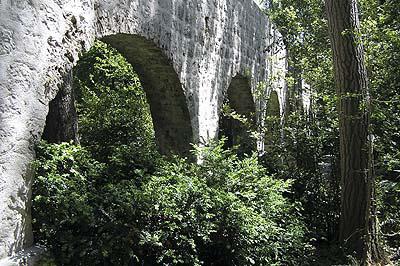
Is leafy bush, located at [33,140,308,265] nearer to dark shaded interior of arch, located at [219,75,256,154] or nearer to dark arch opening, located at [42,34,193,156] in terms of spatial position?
dark arch opening, located at [42,34,193,156]

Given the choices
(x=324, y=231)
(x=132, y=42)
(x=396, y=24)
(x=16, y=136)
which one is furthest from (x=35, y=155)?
(x=396, y=24)

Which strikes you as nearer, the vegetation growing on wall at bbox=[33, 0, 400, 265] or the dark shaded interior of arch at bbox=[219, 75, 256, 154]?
the vegetation growing on wall at bbox=[33, 0, 400, 265]

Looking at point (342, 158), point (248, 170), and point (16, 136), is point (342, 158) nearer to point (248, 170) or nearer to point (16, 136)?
point (248, 170)

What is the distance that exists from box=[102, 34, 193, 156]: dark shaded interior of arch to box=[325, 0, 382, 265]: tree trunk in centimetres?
156

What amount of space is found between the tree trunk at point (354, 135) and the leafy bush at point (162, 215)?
2.24 ft

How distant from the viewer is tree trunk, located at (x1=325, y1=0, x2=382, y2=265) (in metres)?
4.34

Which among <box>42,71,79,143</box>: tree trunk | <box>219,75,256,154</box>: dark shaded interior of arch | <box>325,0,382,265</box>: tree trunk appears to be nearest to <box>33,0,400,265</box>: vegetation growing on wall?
<box>325,0,382,265</box>: tree trunk

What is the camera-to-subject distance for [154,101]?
16.7 feet

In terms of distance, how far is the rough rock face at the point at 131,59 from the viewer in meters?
2.55

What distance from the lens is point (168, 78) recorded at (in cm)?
486

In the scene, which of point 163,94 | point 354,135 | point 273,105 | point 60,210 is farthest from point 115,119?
point 273,105

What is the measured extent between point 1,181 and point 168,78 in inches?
103

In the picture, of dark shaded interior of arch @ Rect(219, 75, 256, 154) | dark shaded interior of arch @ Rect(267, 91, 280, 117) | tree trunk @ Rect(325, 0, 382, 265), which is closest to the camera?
tree trunk @ Rect(325, 0, 382, 265)

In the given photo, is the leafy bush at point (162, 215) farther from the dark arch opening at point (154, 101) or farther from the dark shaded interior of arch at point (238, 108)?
the dark shaded interior of arch at point (238, 108)
